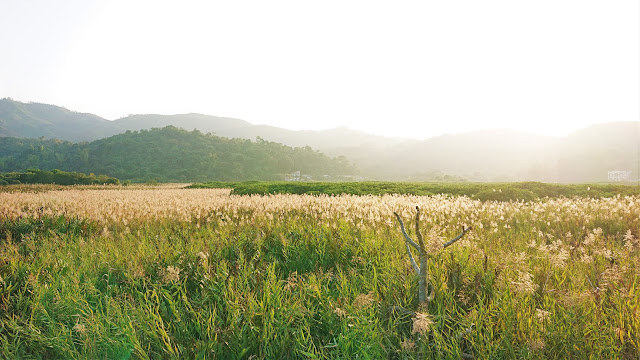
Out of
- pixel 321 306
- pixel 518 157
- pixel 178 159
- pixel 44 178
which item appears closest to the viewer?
pixel 321 306

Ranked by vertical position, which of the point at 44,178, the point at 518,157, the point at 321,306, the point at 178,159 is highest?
the point at 518,157

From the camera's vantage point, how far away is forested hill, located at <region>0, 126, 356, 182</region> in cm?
8744

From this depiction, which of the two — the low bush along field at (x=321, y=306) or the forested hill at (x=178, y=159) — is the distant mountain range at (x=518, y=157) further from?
the low bush along field at (x=321, y=306)

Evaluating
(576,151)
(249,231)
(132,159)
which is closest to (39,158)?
(132,159)

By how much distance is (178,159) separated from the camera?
301 ft

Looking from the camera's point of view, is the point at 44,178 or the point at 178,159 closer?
the point at 44,178

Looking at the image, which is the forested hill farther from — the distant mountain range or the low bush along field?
the low bush along field

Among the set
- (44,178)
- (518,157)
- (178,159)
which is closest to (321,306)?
(44,178)

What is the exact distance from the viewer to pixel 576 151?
10550 cm

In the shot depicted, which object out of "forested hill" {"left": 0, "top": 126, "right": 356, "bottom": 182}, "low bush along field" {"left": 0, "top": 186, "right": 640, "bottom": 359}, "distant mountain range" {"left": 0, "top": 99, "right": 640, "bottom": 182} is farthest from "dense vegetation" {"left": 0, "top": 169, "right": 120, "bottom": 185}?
"distant mountain range" {"left": 0, "top": 99, "right": 640, "bottom": 182}

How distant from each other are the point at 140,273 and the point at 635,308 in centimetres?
457

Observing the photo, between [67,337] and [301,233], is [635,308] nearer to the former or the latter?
[301,233]

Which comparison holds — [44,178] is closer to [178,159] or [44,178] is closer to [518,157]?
[178,159]

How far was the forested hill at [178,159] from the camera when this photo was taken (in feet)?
287
